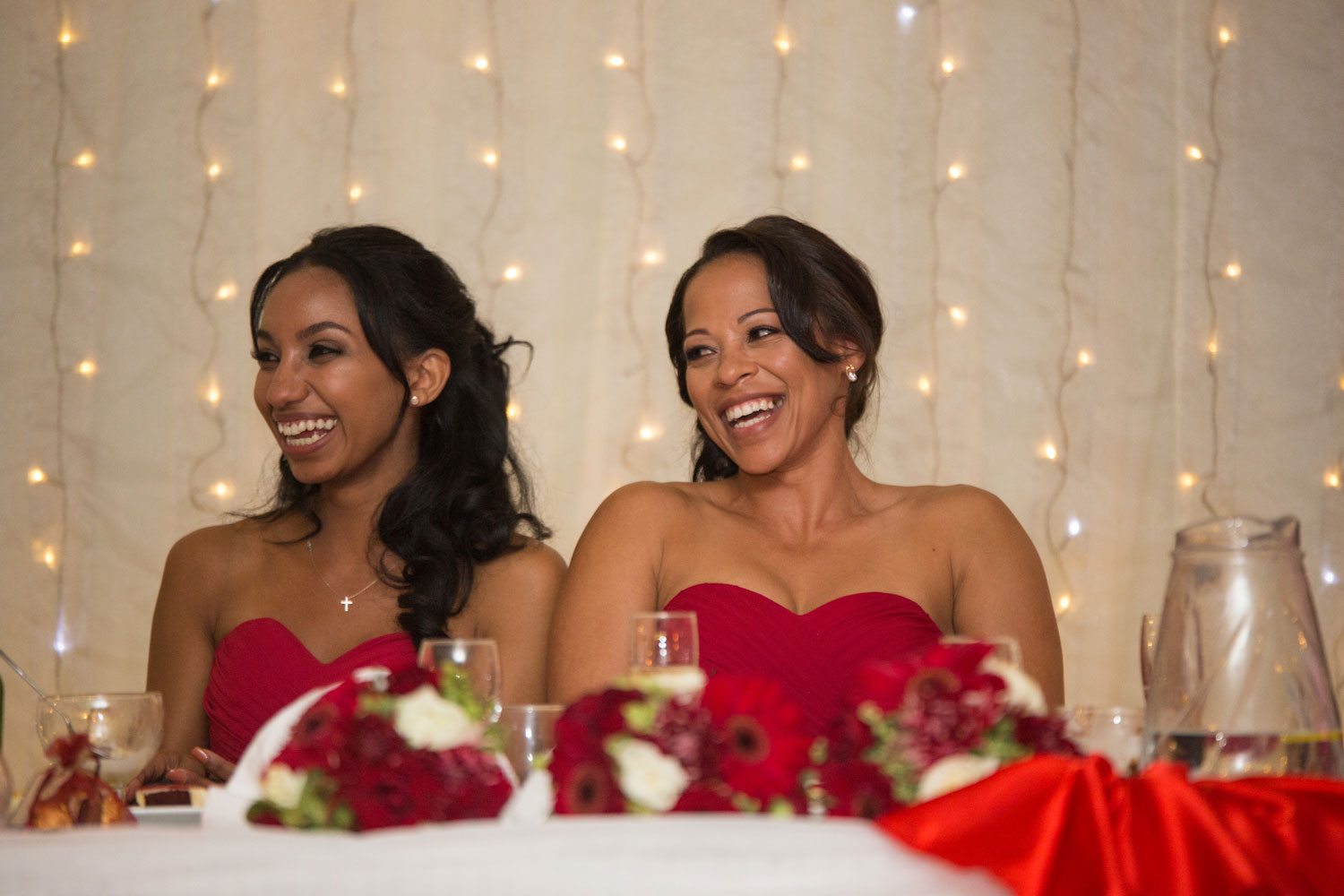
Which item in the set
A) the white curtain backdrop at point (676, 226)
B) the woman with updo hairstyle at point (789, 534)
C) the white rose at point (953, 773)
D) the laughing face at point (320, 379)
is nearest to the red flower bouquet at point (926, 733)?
the white rose at point (953, 773)

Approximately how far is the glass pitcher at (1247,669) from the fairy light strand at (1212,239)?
8.86ft

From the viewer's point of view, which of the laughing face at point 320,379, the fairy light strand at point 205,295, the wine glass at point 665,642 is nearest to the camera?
the wine glass at point 665,642

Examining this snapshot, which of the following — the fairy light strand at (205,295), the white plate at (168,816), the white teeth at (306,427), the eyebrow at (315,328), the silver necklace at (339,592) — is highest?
the fairy light strand at (205,295)

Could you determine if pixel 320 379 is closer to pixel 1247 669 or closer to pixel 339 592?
pixel 339 592

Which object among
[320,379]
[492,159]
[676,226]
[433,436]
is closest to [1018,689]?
[320,379]

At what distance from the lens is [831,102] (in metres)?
3.55

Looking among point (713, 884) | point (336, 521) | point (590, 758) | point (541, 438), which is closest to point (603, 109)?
point (541, 438)

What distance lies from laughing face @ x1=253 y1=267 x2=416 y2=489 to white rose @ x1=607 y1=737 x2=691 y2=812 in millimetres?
1532

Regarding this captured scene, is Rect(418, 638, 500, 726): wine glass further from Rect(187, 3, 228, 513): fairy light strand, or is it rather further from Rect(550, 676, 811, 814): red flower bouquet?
Rect(187, 3, 228, 513): fairy light strand

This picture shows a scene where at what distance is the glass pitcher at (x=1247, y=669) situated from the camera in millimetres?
982

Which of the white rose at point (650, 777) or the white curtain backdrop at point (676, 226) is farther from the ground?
the white curtain backdrop at point (676, 226)

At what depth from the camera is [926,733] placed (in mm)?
876

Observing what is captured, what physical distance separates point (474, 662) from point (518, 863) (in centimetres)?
44

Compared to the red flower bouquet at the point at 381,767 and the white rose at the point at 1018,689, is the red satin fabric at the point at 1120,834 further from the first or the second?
the red flower bouquet at the point at 381,767
